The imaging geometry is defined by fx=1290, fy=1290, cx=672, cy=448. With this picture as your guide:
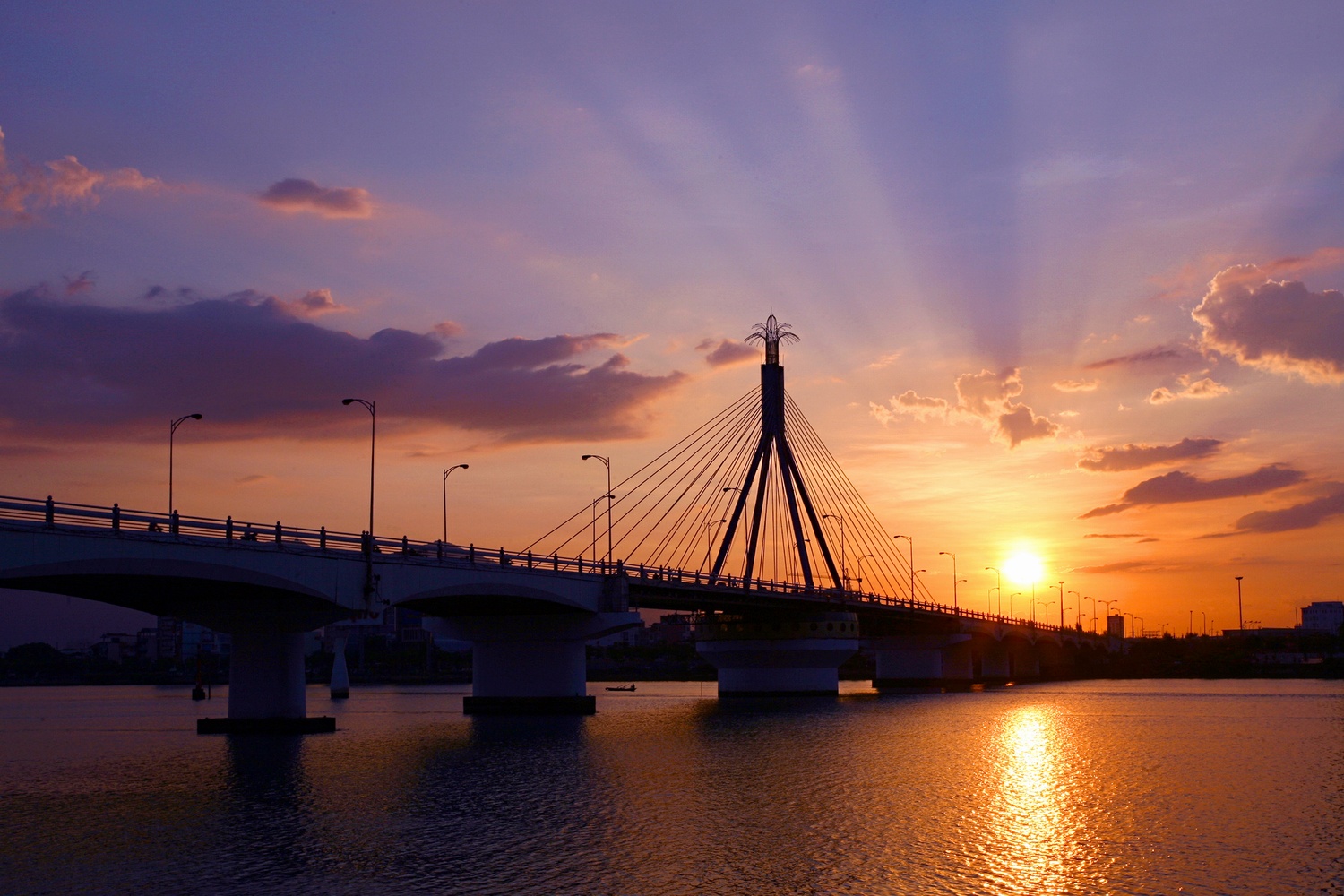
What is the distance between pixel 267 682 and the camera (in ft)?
207

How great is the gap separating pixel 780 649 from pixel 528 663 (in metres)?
35.5

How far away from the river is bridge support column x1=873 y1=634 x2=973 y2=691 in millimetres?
76618

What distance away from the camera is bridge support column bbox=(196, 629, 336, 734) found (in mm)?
62812

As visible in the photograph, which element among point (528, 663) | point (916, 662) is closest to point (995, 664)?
point (916, 662)

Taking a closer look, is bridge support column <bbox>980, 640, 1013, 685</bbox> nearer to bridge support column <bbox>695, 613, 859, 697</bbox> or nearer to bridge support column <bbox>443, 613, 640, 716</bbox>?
bridge support column <bbox>695, 613, 859, 697</bbox>

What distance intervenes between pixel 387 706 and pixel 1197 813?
3582 inches

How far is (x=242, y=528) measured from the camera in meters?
55.1

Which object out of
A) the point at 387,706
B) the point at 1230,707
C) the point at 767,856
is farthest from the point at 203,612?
the point at 1230,707

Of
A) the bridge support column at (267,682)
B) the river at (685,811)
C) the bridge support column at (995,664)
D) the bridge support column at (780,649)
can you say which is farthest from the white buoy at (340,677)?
the bridge support column at (267,682)

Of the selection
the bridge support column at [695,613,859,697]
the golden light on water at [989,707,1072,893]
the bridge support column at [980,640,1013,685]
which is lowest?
the bridge support column at [980,640,1013,685]

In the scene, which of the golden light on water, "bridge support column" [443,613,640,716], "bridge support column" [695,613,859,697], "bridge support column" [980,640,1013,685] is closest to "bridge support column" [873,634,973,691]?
"bridge support column" [980,640,1013,685]

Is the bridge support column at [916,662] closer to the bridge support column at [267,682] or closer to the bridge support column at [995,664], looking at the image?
the bridge support column at [995,664]

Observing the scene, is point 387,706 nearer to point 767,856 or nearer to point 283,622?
point 283,622

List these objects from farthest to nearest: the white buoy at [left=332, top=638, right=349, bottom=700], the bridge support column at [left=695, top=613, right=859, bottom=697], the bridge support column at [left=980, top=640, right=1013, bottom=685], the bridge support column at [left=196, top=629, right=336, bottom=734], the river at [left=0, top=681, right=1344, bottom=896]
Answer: the bridge support column at [left=980, top=640, right=1013, bottom=685], the white buoy at [left=332, top=638, right=349, bottom=700], the bridge support column at [left=695, top=613, right=859, bottom=697], the bridge support column at [left=196, top=629, right=336, bottom=734], the river at [left=0, top=681, right=1344, bottom=896]
